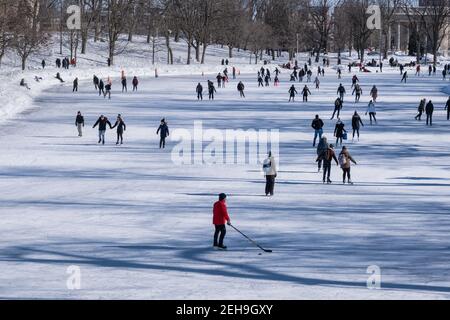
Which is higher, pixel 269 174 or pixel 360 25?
pixel 360 25

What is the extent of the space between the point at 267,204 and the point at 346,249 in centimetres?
456

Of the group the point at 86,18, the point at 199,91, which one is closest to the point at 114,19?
Result: the point at 86,18

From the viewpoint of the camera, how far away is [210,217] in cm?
1661

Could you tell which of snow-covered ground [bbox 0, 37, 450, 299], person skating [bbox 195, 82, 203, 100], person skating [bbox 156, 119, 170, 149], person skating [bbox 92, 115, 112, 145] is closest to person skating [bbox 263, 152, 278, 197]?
snow-covered ground [bbox 0, 37, 450, 299]

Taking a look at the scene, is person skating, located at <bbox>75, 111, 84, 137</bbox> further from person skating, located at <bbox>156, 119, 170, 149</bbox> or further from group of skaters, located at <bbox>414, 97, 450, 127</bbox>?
group of skaters, located at <bbox>414, 97, 450, 127</bbox>

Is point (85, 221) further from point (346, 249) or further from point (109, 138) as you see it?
point (109, 138)

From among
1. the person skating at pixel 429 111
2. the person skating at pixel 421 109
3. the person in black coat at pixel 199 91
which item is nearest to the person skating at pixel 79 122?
the person skating at pixel 429 111

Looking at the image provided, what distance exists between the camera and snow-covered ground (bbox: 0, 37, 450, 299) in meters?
11.5


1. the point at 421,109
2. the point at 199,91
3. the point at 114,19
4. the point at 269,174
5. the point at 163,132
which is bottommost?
the point at 269,174

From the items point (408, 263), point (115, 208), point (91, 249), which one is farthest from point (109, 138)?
point (408, 263)

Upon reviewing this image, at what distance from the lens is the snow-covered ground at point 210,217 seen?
11.5m

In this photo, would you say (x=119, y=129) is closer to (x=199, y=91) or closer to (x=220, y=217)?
(x=220, y=217)

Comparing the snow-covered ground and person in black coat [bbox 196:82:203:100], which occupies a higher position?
person in black coat [bbox 196:82:203:100]
